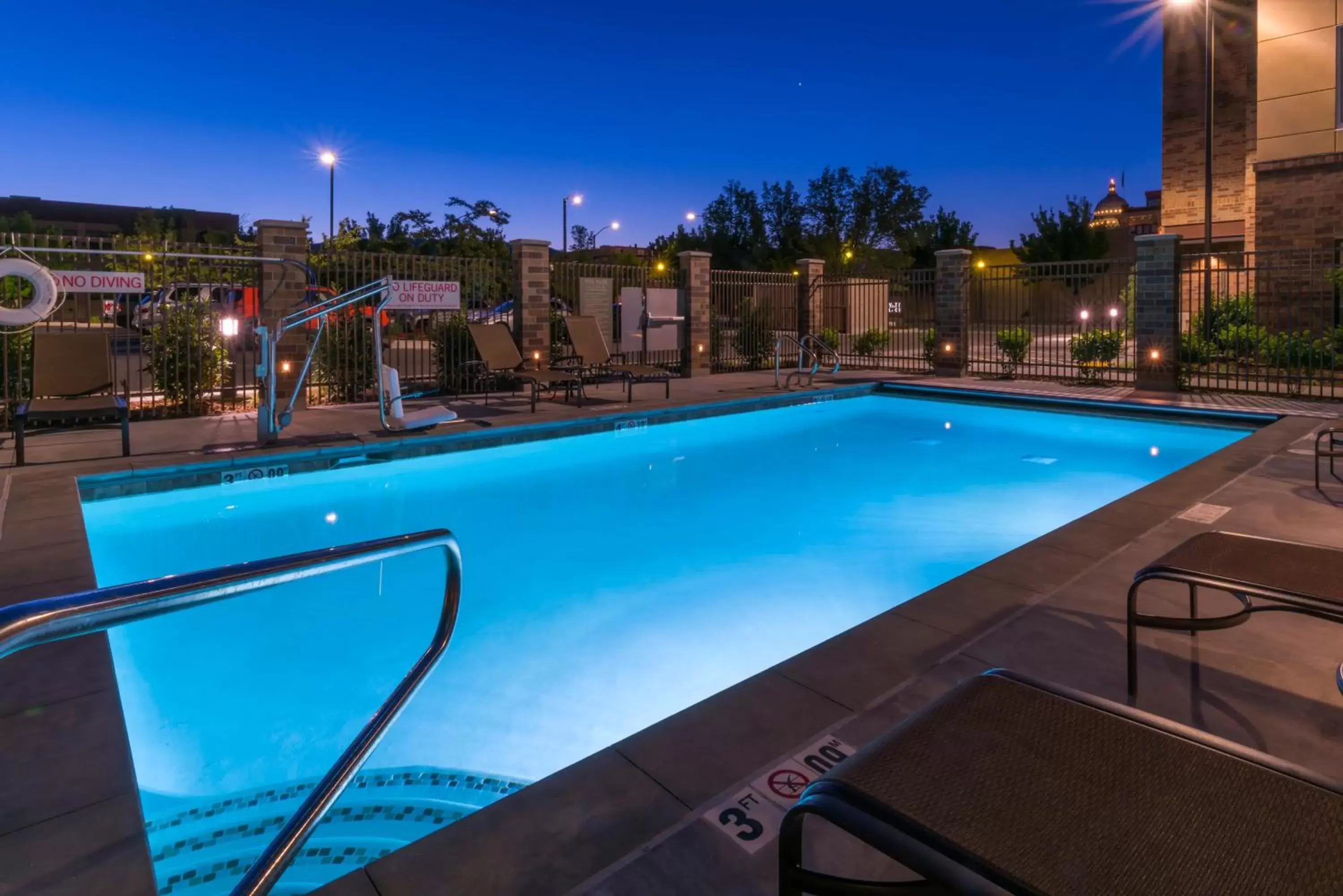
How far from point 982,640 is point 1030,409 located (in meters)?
9.38

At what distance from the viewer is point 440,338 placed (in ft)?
39.2

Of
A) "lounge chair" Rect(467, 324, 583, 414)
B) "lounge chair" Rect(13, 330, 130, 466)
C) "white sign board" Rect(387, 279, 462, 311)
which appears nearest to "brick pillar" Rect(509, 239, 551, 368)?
"white sign board" Rect(387, 279, 462, 311)

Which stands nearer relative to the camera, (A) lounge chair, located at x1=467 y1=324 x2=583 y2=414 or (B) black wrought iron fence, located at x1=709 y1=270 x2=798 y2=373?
(A) lounge chair, located at x1=467 y1=324 x2=583 y2=414

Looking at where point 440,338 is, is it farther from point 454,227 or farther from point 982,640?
point 454,227

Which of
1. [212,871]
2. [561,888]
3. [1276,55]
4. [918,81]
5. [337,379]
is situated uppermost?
[918,81]

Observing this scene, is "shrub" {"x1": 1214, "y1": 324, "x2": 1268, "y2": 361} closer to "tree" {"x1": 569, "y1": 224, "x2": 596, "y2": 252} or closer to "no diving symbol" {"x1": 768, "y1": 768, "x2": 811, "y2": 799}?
"no diving symbol" {"x1": 768, "y1": 768, "x2": 811, "y2": 799}

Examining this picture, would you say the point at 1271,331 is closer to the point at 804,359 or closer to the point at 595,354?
the point at 804,359

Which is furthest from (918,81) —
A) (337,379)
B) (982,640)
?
(982,640)

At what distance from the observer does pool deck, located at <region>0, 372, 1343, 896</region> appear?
174 centimetres

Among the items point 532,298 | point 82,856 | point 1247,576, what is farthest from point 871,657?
point 532,298

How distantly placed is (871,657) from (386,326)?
1131cm

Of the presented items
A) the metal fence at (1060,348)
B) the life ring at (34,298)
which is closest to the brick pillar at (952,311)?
the metal fence at (1060,348)

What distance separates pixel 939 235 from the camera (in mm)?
53344

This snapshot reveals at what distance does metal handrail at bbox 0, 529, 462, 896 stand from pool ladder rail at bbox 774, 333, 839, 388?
1001cm
